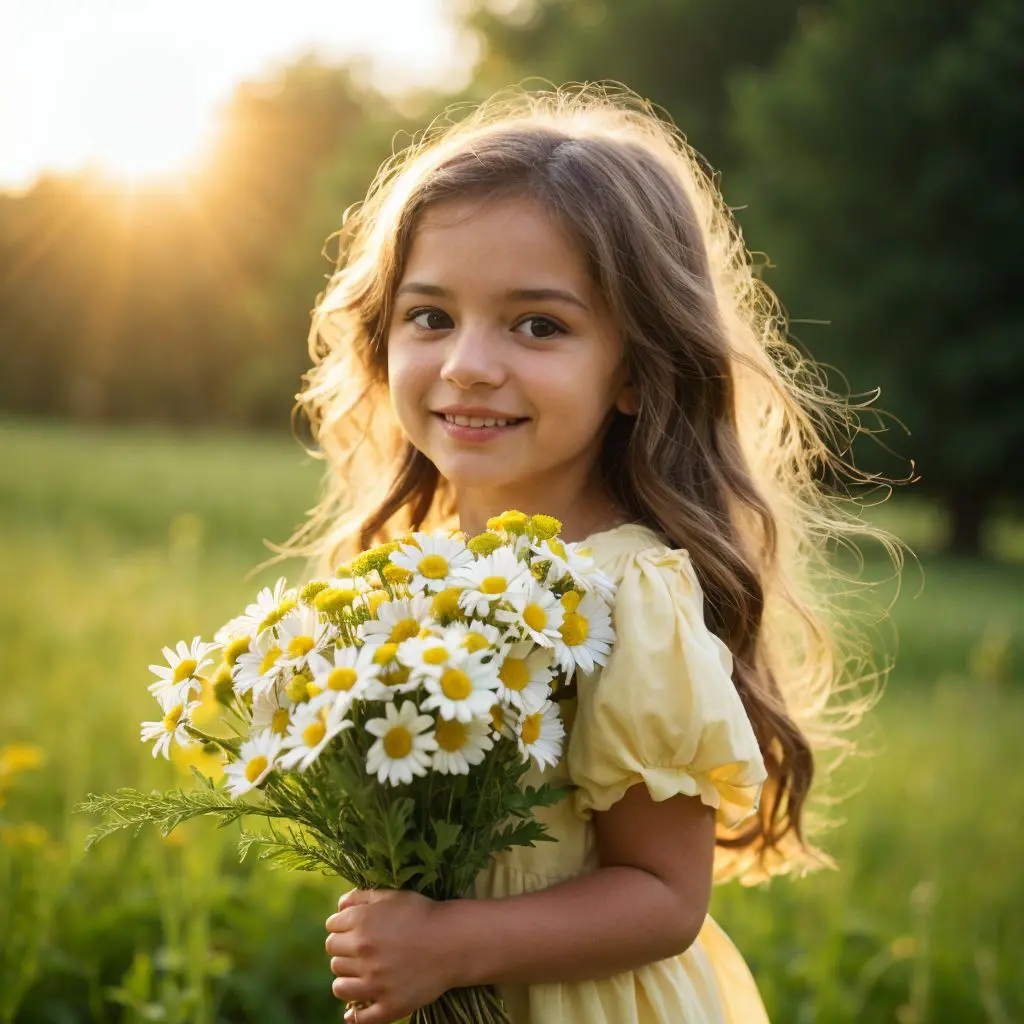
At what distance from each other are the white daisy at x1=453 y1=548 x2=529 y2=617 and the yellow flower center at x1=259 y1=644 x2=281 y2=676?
0.24 m

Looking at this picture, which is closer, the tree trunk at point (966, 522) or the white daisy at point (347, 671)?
the white daisy at point (347, 671)

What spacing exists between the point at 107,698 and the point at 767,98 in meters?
12.0

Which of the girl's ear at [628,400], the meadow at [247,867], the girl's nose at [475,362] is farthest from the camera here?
the meadow at [247,867]

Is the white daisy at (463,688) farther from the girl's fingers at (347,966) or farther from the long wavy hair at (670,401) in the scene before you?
the long wavy hair at (670,401)

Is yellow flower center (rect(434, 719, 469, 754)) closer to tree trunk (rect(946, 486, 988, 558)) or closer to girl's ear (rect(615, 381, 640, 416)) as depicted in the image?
girl's ear (rect(615, 381, 640, 416))

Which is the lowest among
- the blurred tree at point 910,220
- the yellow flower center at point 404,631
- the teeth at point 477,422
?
the yellow flower center at point 404,631

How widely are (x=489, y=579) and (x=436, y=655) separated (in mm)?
131

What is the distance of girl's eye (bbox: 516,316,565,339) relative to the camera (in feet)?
5.64

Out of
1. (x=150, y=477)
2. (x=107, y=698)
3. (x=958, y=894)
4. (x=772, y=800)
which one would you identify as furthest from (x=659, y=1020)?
(x=150, y=477)

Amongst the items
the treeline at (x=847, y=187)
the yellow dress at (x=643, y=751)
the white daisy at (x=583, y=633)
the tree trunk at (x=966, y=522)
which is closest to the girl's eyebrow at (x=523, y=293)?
the yellow dress at (x=643, y=751)

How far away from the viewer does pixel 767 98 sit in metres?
14.0

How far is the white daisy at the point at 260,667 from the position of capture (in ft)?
4.51

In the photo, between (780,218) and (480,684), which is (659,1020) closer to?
(480,684)

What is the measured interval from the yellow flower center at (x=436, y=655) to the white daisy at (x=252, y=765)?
21 centimetres
